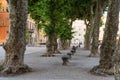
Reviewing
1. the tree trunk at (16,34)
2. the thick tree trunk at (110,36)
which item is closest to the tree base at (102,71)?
the thick tree trunk at (110,36)

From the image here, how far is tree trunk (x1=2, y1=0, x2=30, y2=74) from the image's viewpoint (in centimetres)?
1627

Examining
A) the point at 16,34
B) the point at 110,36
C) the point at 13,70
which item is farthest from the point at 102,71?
the point at 16,34

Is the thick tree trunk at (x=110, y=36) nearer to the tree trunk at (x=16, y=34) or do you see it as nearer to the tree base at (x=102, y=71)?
the tree base at (x=102, y=71)

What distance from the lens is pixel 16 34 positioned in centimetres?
1639

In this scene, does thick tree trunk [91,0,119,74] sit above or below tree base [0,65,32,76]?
above

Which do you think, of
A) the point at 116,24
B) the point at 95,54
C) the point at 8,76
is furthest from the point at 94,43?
the point at 8,76

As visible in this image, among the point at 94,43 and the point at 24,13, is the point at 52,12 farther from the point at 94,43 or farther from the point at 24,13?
the point at 24,13

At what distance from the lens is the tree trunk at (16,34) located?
1627cm

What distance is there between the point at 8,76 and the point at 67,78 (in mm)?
Result: 2673

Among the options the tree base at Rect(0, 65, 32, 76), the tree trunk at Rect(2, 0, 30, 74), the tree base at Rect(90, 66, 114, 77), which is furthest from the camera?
the tree trunk at Rect(2, 0, 30, 74)

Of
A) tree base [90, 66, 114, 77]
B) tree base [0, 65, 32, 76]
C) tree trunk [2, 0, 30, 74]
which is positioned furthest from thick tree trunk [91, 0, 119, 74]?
tree trunk [2, 0, 30, 74]

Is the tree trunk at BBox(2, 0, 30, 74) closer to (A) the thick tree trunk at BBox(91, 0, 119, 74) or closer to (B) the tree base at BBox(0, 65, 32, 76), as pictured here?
(B) the tree base at BBox(0, 65, 32, 76)

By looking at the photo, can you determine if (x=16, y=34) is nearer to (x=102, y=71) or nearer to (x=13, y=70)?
(x=13, y=70)

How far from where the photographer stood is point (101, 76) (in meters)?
15.4
